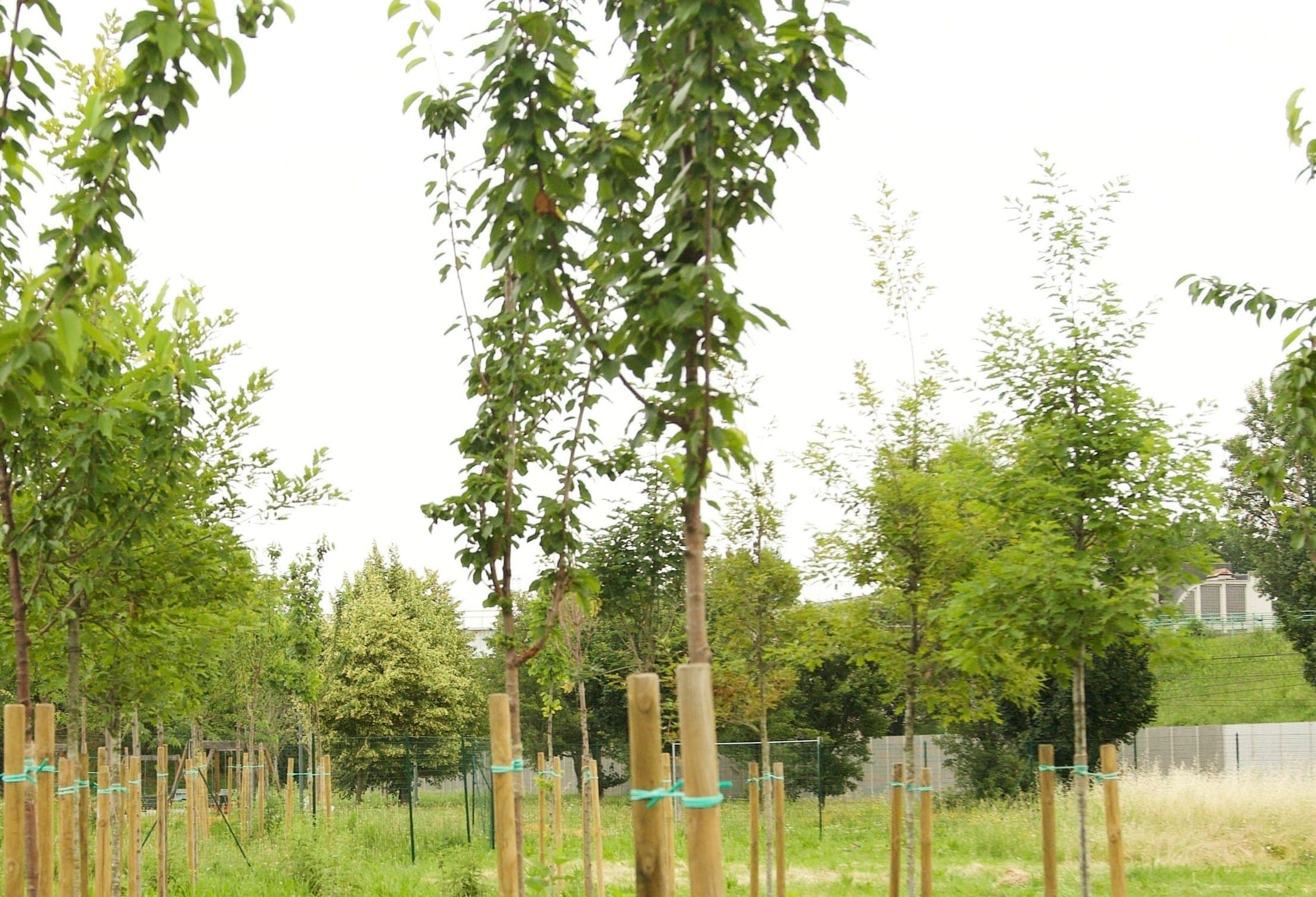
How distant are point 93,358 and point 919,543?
638cm

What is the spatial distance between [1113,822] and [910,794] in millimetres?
1491

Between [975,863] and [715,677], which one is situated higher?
[715,677]

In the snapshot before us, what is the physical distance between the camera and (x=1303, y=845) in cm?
1521

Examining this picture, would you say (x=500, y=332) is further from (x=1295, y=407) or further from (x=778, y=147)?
(x=1295, y=407)

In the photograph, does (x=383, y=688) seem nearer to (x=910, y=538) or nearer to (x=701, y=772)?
(x=910, y=538)

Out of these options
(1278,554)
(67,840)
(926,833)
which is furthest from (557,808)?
(1278,554)

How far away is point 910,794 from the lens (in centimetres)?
884

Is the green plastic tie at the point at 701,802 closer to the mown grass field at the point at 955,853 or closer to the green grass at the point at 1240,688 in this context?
the mown grass field at the point at 955,853

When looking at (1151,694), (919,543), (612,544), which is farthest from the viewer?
(1151,694)

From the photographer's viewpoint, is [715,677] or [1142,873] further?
[715,677]

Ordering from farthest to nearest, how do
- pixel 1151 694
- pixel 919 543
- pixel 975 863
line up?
pixel 1151 694 → pixel 975 863 → pixel 919 543

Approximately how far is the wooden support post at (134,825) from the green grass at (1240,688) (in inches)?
1080

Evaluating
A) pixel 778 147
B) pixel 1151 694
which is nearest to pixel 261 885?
pixel 778 147

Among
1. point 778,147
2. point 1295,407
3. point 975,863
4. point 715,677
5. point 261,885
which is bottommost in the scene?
point 975,863
